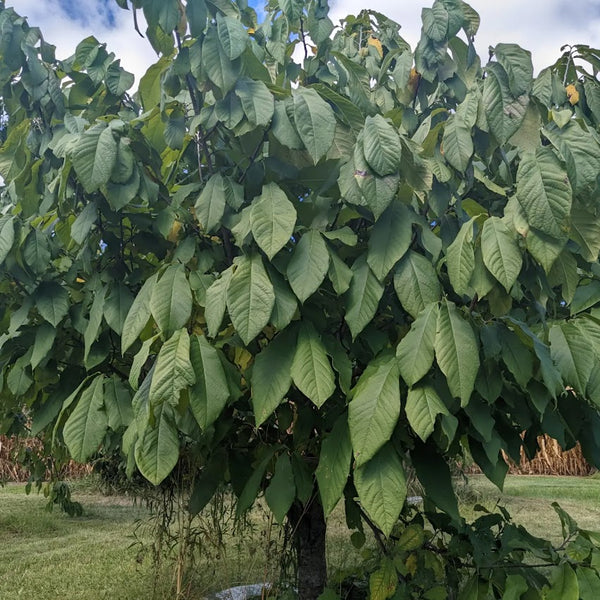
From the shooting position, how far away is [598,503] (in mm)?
6418

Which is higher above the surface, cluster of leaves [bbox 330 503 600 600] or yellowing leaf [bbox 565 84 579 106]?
yellowing leaf [bbox 565 84 579 106]

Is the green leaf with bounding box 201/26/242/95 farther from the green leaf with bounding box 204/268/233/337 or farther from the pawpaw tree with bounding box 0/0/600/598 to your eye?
the green leaf with bounding box 204/268/233/337

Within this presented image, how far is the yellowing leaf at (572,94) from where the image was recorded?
1.62 m

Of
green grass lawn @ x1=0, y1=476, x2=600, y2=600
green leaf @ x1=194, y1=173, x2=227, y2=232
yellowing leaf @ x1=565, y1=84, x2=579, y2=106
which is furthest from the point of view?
green grass lawn @ x1=0, y1=476, x2=600, y2=600

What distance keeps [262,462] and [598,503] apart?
603 centimetres

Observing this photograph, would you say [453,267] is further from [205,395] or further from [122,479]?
[122,479]

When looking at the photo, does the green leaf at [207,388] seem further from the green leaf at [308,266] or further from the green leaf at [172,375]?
the green leaf at [308,266]

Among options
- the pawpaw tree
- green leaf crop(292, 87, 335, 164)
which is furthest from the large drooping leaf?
green leaf crop(292, 87, 335, 164)

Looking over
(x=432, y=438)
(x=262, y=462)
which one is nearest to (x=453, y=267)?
(x=432, y=438)

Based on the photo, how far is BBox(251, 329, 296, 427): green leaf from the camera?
1128 millimetres

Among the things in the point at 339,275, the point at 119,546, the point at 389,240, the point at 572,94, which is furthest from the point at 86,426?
the point at 119,546

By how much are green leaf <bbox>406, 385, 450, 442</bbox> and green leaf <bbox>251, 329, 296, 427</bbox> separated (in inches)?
8.3

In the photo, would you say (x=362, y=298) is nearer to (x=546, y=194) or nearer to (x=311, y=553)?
(x=546, y=194)

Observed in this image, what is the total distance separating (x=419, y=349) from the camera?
3.40 feet
